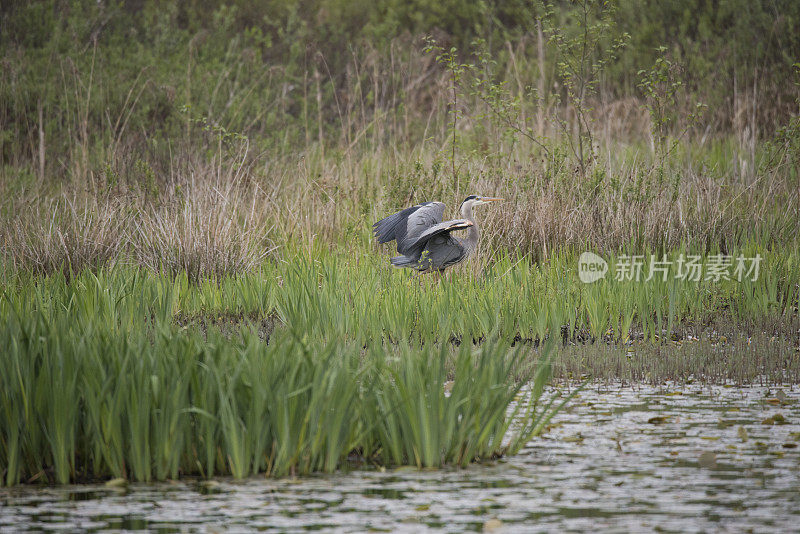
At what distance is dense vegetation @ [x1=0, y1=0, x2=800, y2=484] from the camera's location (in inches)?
155

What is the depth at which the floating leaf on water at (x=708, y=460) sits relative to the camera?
3982 millimetres

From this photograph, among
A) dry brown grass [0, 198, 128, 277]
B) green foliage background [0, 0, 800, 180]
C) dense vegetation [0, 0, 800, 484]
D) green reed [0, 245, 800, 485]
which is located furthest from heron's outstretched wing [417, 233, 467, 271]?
green foliage background [0, 0, 800, 180]

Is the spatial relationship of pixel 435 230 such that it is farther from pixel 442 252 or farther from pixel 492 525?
pixel 492 525

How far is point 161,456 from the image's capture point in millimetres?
3832

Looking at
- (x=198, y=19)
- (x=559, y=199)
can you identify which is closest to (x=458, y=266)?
(x=559, y=199)

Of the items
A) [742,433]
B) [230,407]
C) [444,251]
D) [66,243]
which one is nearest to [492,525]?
[230,407]

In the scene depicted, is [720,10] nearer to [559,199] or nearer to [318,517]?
[559,199]

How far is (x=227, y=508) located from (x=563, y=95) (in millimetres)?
13779

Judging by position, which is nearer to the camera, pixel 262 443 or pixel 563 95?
pixel 262 443

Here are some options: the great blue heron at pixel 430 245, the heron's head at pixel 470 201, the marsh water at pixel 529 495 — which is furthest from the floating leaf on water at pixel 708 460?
the heron's head at pixel 470 201

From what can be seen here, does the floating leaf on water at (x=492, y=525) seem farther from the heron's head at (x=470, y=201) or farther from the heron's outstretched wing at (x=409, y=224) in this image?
the heron's head at (x=470, y=201)

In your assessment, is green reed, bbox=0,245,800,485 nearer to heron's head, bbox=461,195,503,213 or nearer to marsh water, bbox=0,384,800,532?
marsh water, bbox=0,384,800,532

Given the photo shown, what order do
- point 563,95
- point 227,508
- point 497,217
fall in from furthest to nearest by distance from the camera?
point 563,95
point 497,217
point 227,508

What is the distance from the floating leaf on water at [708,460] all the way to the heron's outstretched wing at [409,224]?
372cm
